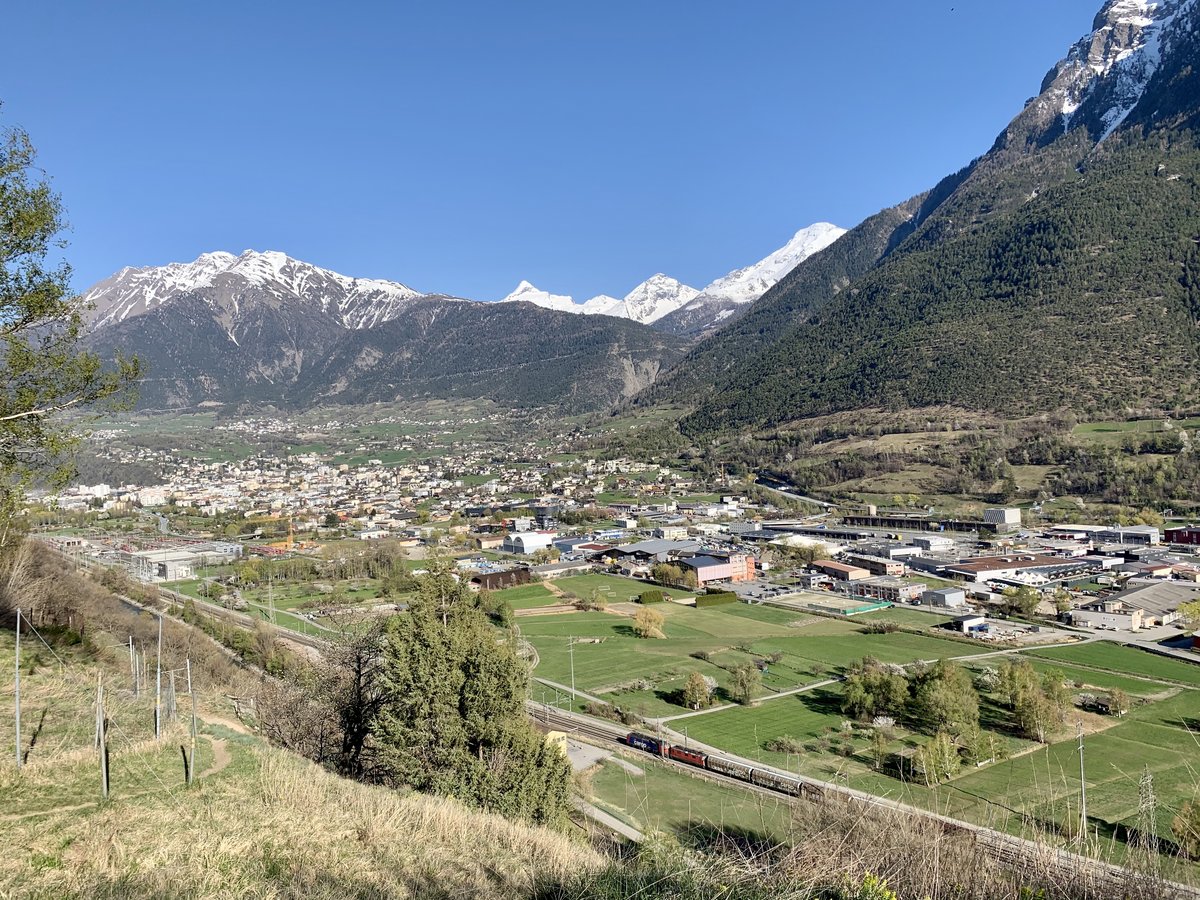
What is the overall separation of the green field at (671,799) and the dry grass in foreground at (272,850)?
9105 millimetres

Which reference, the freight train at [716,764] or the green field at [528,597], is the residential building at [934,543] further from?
the freight train at [716,764]

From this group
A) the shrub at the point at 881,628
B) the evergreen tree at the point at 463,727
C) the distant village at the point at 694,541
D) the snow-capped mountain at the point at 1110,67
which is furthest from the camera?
the snow-capped mountain at the point at 1110,67

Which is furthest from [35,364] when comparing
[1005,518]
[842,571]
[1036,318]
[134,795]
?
[1036,318]

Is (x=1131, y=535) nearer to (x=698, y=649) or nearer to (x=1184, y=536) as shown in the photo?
(x=1184, y=536)

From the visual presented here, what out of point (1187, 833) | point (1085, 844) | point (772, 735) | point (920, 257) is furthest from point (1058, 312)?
point (1085, 844)

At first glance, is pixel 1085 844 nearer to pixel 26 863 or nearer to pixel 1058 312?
pixel 26 863

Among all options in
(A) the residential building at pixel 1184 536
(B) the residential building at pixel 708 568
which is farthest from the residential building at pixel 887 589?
(A) the residential building at pixel 1184 536

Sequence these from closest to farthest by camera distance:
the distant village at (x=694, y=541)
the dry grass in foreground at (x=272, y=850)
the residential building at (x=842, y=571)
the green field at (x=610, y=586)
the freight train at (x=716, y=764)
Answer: the dry grass in foreground at (x=272, y=850)
the freight train at (x=716, y=764)
the distant village at (x=694, y=541)
the green field at (x=610, y=586)
the residential building at (x=842, y=571)

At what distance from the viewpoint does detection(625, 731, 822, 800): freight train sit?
16.7m

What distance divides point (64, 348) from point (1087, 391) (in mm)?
87592

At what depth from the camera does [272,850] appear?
4.79 metres

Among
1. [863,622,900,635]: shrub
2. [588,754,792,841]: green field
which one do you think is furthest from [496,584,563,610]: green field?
[588,754,792,841]: green field

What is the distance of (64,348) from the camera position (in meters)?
6.75

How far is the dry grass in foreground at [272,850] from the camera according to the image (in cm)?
411
